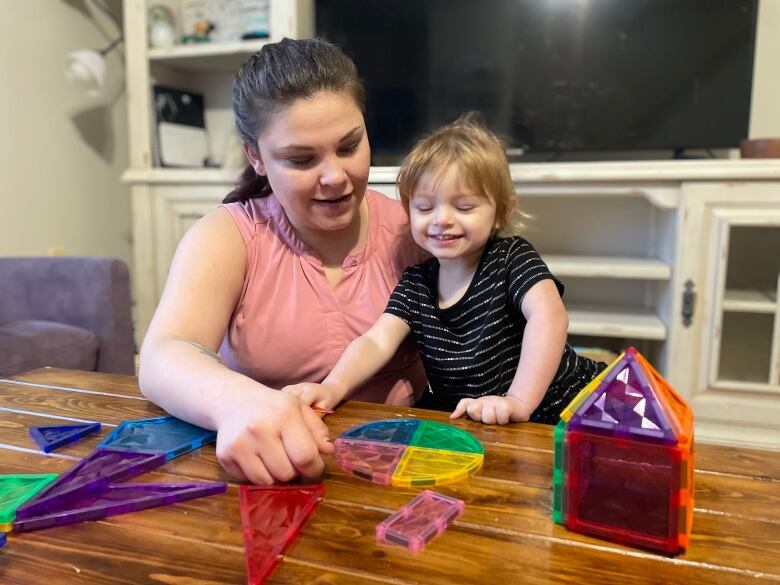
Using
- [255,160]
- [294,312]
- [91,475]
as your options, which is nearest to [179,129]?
[255,160]

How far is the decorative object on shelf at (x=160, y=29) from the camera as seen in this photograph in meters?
2.58

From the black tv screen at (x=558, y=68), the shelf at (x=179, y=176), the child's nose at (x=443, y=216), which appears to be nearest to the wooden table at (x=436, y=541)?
the child's nose at (x=443, y=216)

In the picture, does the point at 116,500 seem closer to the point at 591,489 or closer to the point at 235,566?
the point at 235,566

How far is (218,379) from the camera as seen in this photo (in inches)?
29.3

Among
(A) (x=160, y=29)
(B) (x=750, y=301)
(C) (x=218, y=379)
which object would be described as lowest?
(B) (x=750, y=301)

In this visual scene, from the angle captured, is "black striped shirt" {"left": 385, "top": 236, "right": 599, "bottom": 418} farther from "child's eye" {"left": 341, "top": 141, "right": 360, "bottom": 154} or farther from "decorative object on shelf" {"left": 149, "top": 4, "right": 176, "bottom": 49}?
"decorative object on shelf" {"left": 149, "top": 4, "right": 176, "bottom": 49}

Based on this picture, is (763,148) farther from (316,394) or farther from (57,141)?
(57,141)

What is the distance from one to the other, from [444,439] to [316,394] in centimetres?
20

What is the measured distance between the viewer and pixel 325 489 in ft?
2.06

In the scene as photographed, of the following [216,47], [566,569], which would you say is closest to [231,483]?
[566,569]

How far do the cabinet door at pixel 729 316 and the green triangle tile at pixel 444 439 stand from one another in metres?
1.52

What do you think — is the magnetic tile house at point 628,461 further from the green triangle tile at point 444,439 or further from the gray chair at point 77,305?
the gray chair at point 77,305

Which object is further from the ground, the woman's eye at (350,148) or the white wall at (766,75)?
the white wall at (766,75)

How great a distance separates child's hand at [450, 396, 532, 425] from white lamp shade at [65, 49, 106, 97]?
7.68 feet
